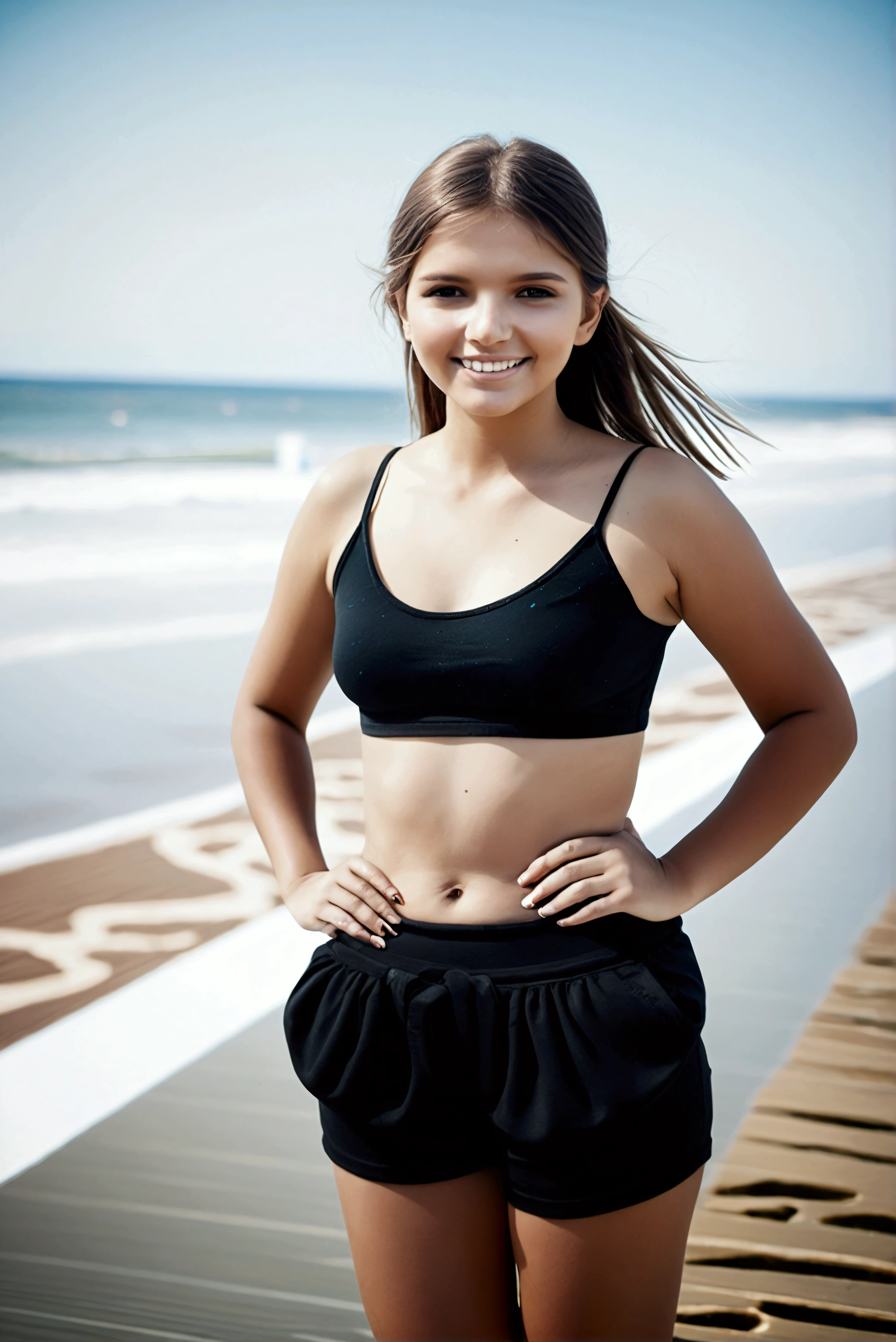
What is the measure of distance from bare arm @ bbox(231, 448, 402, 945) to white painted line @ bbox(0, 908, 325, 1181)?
4.58 feet

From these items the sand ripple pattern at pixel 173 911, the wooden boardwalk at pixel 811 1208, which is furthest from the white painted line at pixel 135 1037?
the wooden boardwalk at pixel 811 1208

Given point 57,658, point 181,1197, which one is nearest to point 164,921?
point 181,1197

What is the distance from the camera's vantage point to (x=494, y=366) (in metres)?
1.19

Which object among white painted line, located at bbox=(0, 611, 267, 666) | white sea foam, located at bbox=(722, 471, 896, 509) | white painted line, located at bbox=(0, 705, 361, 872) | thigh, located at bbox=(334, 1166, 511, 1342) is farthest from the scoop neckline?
white sea foam, located at bbox=(722, 471, 896, 509)

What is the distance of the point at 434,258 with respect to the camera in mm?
1205

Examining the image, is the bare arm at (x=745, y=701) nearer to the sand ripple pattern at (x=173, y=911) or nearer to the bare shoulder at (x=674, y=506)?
the bare shoulder at (x=674, y=506)

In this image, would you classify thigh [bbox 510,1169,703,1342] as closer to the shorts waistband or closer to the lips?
the shorts waistband

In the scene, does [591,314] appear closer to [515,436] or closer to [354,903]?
[515,436]

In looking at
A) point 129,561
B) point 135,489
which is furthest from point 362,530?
point 135,489

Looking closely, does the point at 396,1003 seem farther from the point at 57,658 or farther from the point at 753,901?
the point at 57,658

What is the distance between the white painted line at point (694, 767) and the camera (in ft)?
14.0

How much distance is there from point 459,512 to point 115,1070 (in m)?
1.93

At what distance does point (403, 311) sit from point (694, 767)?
11.9ft

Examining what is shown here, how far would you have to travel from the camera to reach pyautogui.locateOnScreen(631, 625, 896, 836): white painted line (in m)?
4.28
